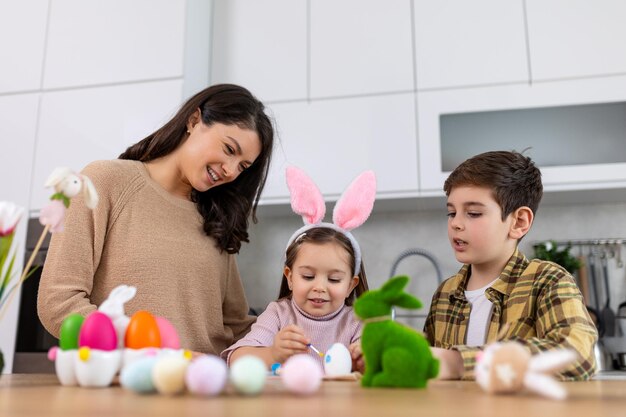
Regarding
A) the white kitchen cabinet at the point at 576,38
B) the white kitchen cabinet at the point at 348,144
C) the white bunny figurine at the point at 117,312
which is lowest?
the white bunny figurine at the point at 117,312

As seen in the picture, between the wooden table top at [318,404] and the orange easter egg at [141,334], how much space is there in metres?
0.08

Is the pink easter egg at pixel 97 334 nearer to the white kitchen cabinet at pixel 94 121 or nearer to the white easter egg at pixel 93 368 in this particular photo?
the white easter egg at pixel 93 368

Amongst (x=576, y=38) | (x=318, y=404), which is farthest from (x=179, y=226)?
(x=576, y=38)

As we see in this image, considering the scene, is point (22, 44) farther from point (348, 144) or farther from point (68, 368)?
point (68, 368)

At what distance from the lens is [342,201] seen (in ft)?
4.55

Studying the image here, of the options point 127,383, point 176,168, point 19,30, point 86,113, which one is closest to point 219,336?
point 176,168

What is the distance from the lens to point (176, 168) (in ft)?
4.69

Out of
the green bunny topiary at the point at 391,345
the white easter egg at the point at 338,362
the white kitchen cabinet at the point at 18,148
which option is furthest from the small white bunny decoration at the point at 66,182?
the white kitchen cabinet at the point at 18,148

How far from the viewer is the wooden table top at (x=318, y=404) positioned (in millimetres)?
414

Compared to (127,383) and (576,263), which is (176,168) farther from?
(576,263)

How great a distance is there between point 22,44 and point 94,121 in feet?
1.82

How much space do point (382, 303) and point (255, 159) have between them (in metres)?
0.87

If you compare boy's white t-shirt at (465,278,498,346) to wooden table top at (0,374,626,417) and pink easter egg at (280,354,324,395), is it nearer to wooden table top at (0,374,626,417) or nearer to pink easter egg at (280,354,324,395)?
wooden table top at (0,374,626,417)

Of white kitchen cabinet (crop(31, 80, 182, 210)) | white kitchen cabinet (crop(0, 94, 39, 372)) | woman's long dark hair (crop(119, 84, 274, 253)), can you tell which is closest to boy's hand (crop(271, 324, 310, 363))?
woman's long dark hair (crop(119, 84, 274, 253))
